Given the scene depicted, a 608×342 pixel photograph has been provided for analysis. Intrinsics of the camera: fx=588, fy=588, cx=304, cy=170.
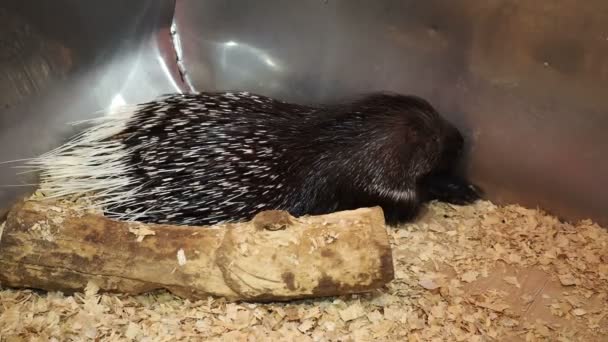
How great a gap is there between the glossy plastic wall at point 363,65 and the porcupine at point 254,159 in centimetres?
11

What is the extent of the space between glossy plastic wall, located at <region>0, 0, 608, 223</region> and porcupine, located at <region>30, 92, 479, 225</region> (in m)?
0.11

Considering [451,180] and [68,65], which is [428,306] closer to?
[451,180]

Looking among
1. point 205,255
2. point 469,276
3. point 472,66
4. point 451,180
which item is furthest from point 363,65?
point 205,255

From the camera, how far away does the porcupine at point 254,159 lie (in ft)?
5.64

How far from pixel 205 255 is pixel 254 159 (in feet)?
1.30

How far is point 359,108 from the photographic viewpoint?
1932 millimetres

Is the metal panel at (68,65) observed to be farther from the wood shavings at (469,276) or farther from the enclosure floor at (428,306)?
the wood shavings at (469,276)

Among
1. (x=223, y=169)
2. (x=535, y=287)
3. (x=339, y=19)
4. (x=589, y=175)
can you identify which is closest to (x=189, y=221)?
(x=223, y=169)

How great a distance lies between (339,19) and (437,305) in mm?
998

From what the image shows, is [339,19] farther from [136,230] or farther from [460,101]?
[136,230]

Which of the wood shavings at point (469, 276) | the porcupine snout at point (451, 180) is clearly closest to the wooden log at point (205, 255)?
the wood shavings at point (469, 276)

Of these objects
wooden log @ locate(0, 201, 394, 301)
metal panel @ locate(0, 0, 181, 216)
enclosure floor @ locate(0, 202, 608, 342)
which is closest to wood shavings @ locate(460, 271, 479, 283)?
enclosure floor @ locate(0, 202, 608, 342)

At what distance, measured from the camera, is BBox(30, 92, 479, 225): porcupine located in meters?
1.72

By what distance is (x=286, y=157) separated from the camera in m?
1.80
